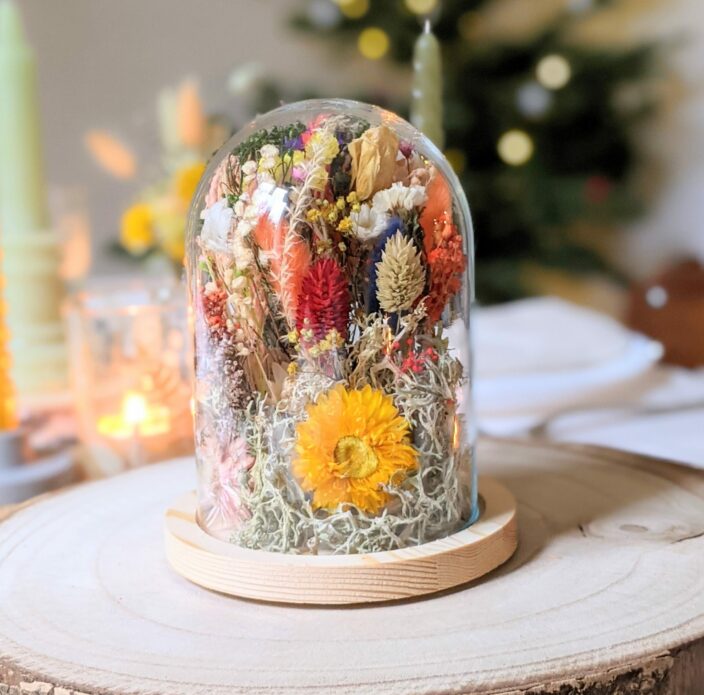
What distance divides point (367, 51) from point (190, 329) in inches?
89.1

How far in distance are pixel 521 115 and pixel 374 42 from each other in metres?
0.51

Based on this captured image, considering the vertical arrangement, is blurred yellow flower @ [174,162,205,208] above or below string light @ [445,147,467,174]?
below

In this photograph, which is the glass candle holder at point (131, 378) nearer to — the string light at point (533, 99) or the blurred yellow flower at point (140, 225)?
the blurred yellow flower at point (140, 225)

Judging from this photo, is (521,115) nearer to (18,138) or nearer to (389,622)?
(18,138)

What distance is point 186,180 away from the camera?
1512mm

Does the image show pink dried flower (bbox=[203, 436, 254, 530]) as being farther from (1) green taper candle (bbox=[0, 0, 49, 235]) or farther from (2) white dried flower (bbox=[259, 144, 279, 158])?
(1) green taper candle (bbox=[0, 0, 49, 235])

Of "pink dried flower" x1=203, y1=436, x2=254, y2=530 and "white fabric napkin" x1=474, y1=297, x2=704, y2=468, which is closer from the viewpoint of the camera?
"pink dried flower" x1=203, y1=436, x2=254, y2=530

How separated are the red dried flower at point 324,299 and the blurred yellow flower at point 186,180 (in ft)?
2.84

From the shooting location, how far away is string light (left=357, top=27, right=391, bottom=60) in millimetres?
2824

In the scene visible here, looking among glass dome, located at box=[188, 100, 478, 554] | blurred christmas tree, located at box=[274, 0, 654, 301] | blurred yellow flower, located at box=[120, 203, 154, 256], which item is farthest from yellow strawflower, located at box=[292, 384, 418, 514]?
blurred christmas tree, located at box=[274, 0, 654, 301]

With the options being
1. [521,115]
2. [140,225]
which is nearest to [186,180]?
[140,225]

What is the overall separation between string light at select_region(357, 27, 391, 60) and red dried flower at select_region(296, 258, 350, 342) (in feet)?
7.60

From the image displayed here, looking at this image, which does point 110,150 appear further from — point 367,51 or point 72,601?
point 72,601

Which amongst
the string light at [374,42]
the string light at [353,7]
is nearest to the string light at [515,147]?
the string light at [374,42]
